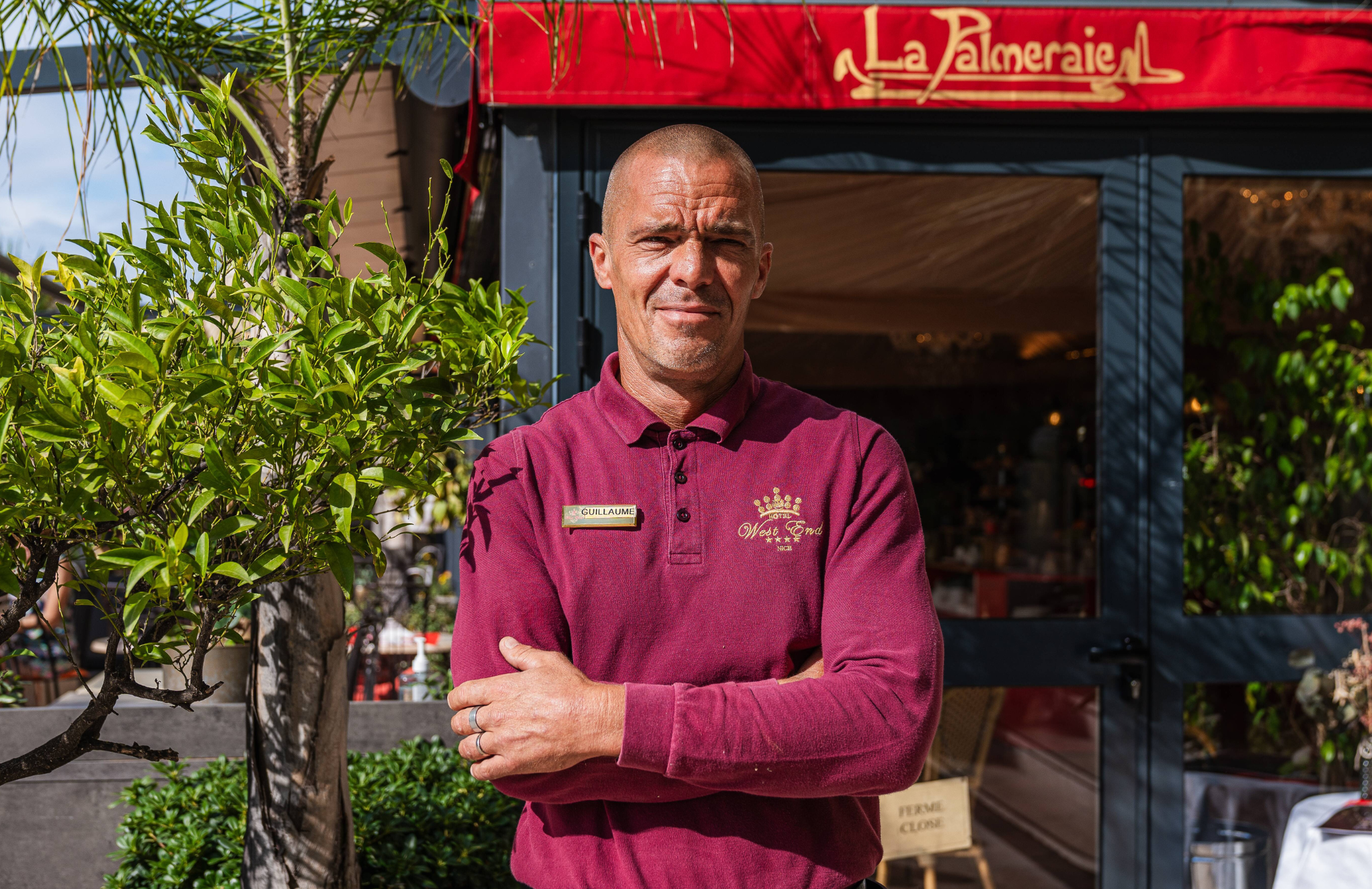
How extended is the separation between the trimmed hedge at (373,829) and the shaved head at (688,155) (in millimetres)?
1744

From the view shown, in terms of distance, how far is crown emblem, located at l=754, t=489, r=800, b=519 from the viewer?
143cm

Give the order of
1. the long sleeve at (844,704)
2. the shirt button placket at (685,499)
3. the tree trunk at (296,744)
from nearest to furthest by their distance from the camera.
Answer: the long sleeve at (844,704), the shirt button placket at (685,499), the tree trunk at (296,744)

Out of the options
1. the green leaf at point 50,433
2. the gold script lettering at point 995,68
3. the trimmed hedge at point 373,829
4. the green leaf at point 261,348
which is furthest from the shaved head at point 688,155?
the trimmed hedge at point 373,829

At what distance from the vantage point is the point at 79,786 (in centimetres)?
300

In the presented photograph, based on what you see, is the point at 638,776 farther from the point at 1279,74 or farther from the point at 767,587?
the point at 1279,74

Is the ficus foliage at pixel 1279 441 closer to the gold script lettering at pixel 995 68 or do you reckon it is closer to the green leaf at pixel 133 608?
the gold script lettering at pixel 995 68

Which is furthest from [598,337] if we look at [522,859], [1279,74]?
[1279,74]

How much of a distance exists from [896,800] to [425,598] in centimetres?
368

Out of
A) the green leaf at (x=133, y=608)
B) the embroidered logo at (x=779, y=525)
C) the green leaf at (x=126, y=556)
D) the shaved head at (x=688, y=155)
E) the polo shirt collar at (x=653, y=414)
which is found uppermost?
the shaved head at (x=688, y=155)

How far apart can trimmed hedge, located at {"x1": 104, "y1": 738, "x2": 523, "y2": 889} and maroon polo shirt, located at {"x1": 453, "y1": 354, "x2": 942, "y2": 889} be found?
3.85ft

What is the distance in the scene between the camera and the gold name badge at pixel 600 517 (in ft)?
4.64

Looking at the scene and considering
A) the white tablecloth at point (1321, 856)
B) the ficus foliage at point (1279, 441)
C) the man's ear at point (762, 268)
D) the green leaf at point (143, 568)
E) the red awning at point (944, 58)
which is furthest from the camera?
the ficus foliage at point (1279, 441)

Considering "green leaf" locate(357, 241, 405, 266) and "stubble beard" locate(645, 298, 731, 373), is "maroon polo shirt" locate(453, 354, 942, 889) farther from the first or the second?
"green leaf" locate(357, 241, 405, 266)

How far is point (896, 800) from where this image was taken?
3189 mm
